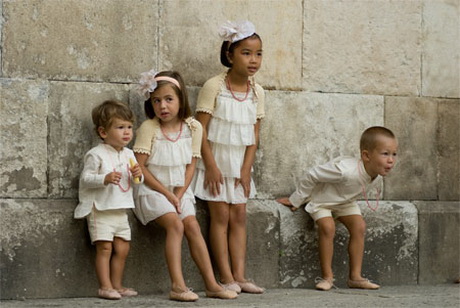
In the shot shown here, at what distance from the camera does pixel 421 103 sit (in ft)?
26.4

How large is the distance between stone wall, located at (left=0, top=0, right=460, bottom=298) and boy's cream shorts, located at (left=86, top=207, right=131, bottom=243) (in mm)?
156

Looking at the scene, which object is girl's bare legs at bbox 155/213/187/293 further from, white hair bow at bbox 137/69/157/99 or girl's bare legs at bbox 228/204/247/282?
white hair bow at bbox 137/69/157/99

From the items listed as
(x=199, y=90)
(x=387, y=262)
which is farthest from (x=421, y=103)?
(x=199, y=90)

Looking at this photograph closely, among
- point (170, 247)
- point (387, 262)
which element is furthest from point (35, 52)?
point (387, 262)

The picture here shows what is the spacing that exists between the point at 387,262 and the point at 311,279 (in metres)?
0.63

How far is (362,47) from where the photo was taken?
783 cm

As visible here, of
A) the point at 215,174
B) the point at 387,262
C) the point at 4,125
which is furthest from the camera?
the point at 387,262

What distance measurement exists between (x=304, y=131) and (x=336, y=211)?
61 cm

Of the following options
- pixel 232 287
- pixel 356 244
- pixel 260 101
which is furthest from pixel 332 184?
pixel 232 287

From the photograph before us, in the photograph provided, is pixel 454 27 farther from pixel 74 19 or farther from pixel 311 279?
pixel 74 19

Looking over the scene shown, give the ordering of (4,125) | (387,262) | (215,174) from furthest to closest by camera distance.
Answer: (387,262), (215,174), (4,125)

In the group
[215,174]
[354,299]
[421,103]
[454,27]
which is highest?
[454,27]

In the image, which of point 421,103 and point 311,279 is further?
point 421,103

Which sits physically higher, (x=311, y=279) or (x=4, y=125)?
(x=4, y=125)
